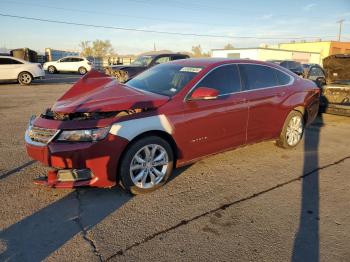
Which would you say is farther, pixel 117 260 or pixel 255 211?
pixel 255 211

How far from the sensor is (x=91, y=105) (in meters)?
3.73

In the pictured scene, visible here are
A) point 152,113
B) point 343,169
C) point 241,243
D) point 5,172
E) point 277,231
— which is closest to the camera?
→ point 241,243

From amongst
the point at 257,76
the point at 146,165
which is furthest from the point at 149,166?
the point at 257,76

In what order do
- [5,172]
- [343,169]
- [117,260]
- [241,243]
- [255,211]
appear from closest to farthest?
[117,260] < [241,243] < [255,211] < [5,172] < [343,169]

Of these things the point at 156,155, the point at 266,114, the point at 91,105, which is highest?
the point at 91,105

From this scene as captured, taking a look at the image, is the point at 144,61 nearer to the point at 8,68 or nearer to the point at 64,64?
the point at 8,68

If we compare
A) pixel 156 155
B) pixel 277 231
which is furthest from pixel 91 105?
pixel 277 231

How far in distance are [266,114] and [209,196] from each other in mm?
1979

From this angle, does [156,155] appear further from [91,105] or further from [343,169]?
[343,169]

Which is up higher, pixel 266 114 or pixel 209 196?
pixel 266 114

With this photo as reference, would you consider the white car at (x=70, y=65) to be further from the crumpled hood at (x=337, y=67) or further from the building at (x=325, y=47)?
the building at (x=325, y=47)

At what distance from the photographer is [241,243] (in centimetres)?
297

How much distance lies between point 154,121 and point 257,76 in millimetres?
2218

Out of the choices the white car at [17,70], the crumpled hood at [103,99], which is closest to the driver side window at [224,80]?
the crumpled hood at [103,99]
